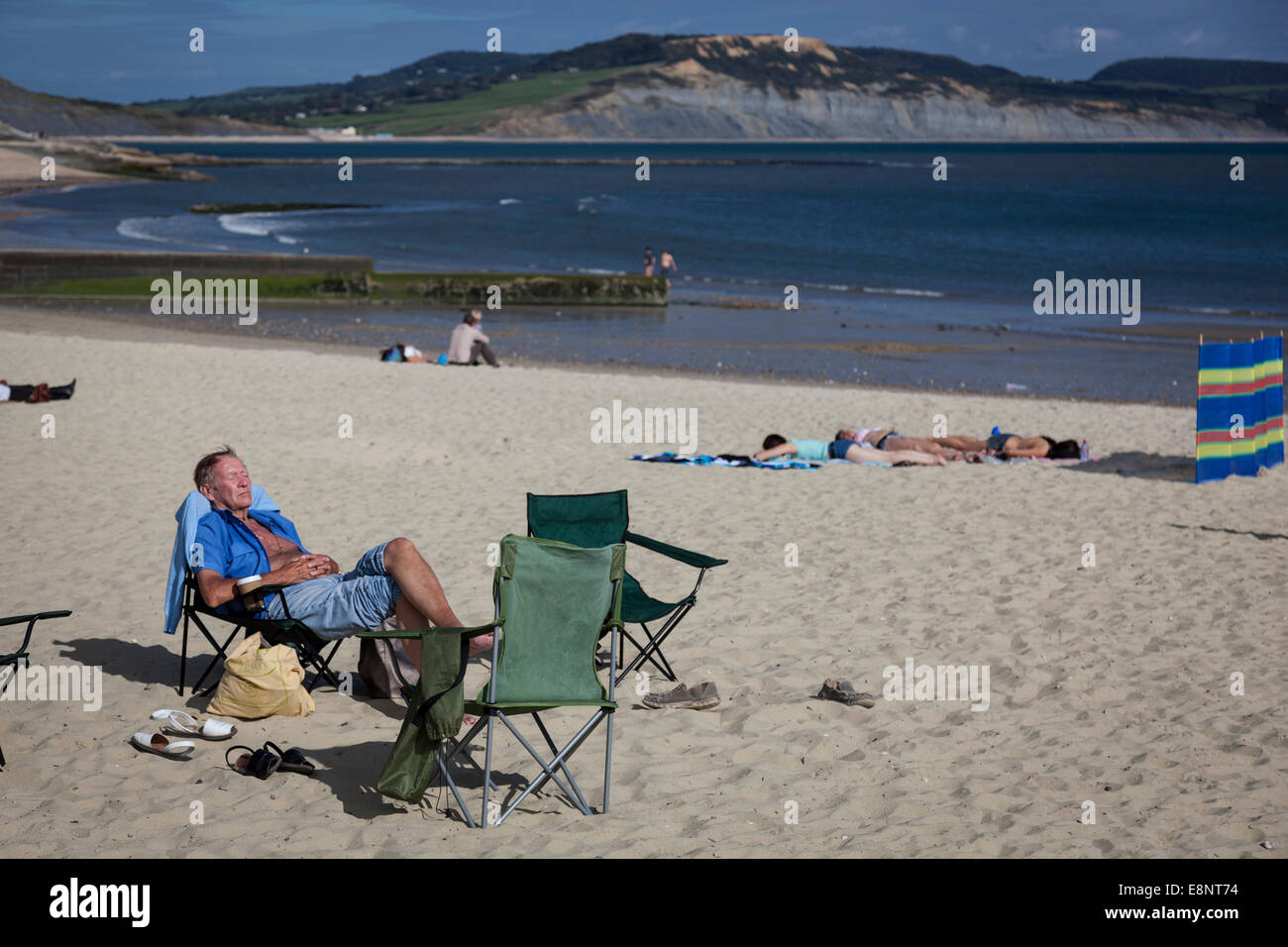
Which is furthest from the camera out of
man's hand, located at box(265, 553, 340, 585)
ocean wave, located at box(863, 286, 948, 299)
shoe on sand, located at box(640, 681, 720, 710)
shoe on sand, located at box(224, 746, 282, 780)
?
ocean wave, located at box(863, 286, 948, 299)

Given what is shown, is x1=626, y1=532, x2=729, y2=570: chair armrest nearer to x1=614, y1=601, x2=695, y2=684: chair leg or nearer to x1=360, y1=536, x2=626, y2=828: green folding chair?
x1=614, y1=601, x2=695, y2=684: chair leg

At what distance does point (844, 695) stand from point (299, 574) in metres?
2.39

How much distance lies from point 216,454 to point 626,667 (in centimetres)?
211

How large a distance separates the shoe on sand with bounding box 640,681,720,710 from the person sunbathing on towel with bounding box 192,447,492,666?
77cm

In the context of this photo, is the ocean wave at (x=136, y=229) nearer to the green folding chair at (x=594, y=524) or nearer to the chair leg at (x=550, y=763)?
the green folding chair at (x=594, y=524)

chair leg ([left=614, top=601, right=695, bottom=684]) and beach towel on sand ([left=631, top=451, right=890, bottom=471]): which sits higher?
beach towel on sand ([left=631, top=451, right=890, bottom=471])

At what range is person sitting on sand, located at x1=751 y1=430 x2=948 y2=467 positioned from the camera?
1090cm

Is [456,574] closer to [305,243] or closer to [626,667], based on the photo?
[626,667]

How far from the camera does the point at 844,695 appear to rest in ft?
17.9

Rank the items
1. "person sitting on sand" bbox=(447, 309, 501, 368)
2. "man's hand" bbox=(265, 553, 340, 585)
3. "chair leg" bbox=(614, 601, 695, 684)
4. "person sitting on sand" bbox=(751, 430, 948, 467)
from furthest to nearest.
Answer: "person sitting on sand" bbox=(447, 309, 501, 368) < "person sitting on sand" bbox=(751, 430, 948, 467) < "chair leg" bbox=(614, 601, 695, 684) < "man's hand" bbox=(265, 553, 340, 585)

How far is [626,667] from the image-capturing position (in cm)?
600

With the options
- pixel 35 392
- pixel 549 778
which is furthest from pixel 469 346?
pixel 549 778

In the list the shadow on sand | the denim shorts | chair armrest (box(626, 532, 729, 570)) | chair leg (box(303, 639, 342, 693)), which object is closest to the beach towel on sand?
the shadow on sand

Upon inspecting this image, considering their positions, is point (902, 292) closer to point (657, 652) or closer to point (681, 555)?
point (681, 555)
